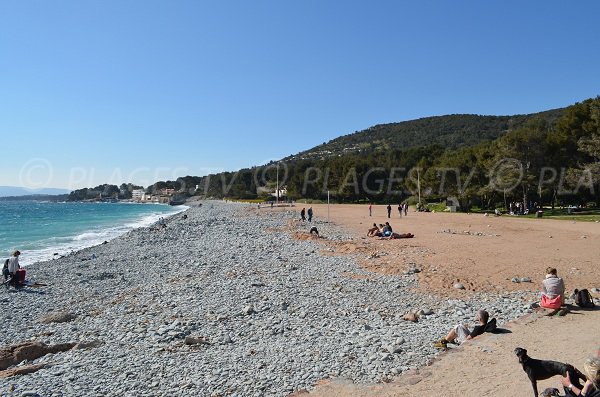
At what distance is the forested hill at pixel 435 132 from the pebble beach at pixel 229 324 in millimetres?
122613

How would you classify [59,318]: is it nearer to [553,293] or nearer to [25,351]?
[25,351]

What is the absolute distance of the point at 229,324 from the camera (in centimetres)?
938

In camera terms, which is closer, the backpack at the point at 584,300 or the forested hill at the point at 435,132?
the backpack at the point at 584,300

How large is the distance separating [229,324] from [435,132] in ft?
524

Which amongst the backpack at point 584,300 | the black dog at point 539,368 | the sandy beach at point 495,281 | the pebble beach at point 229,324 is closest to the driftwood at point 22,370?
the pebble beach at point 229,324

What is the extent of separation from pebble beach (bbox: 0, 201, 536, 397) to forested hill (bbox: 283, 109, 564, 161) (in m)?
123

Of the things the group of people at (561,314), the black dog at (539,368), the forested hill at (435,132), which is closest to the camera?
Result: the group of people at (561,314)

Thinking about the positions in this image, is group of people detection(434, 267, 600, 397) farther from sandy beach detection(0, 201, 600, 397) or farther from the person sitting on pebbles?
sandy beach detection(0, 201, 600, 397)

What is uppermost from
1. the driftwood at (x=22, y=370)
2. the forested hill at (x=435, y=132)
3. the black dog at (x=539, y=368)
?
the forested hill at (x=435, y=132)

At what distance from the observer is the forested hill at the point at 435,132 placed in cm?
A: 13525

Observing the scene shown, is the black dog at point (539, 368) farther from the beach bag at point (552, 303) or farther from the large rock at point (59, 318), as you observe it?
the large rock at point (59, 318)

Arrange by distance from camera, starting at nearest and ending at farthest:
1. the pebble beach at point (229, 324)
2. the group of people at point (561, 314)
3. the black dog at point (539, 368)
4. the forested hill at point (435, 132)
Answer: the group of people at point (561, 314), the black dog at point (539, 368), the pebble beach at point (229, 324), the forested hill at point (435, 132)

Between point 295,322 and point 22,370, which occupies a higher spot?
point 295,322

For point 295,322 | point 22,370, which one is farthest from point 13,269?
point 295,322
